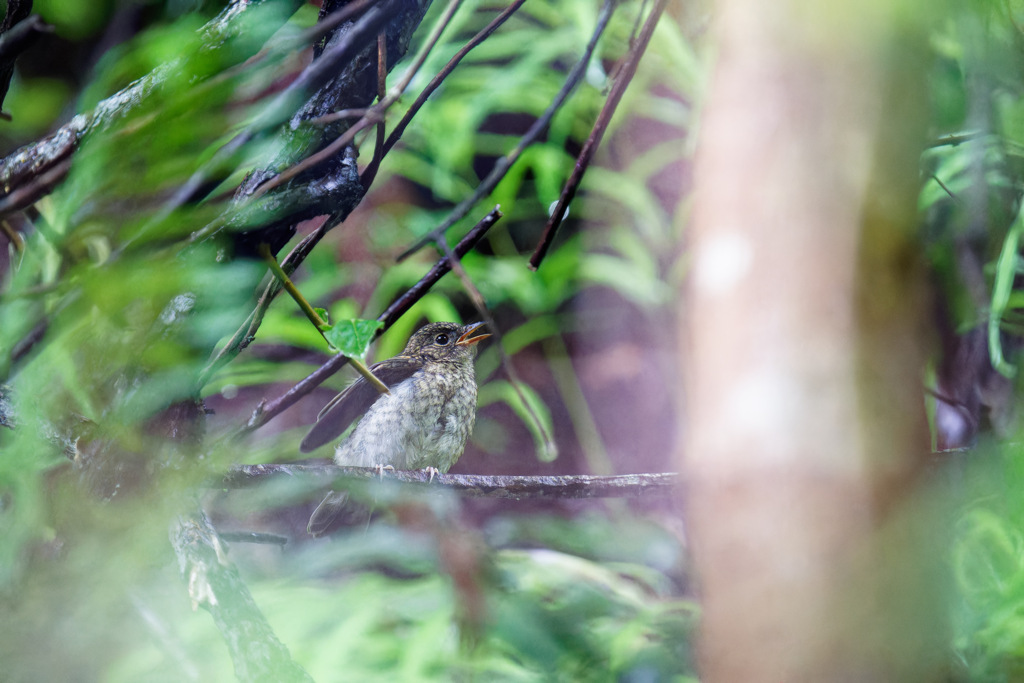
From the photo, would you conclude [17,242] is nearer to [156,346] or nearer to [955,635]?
[156,346]

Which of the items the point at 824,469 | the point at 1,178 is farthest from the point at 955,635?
the point at 1,178

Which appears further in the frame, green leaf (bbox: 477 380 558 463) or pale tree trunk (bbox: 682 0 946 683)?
green leaf (bbox: 477 380 558 463)

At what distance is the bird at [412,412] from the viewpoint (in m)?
0.70

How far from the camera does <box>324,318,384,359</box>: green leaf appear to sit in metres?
0.44

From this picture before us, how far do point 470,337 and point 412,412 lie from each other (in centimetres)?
11

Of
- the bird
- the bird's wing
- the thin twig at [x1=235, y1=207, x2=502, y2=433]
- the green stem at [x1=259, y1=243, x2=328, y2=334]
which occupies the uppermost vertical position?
the green stem at [x1=259, y1=243, x2=328, y2=334]

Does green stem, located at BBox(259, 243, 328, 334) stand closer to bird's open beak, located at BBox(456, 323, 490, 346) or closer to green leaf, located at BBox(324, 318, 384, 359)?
green leaf, located at BBox(324, 318, 384, 359)

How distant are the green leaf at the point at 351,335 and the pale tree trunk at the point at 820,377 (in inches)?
15.1

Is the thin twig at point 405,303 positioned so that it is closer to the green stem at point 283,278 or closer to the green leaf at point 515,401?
the green stem at point 283,278

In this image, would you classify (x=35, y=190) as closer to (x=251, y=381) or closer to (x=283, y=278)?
(x=283, y=278)

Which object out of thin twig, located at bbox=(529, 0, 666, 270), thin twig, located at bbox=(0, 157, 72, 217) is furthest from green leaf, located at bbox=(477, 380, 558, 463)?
thin twig, located at bbox=(0, 157, 72, 217)

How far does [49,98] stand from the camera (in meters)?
0.50

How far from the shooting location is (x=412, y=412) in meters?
0.80

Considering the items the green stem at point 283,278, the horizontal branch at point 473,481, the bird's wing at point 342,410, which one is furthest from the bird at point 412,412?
the green stem at point 283,278
